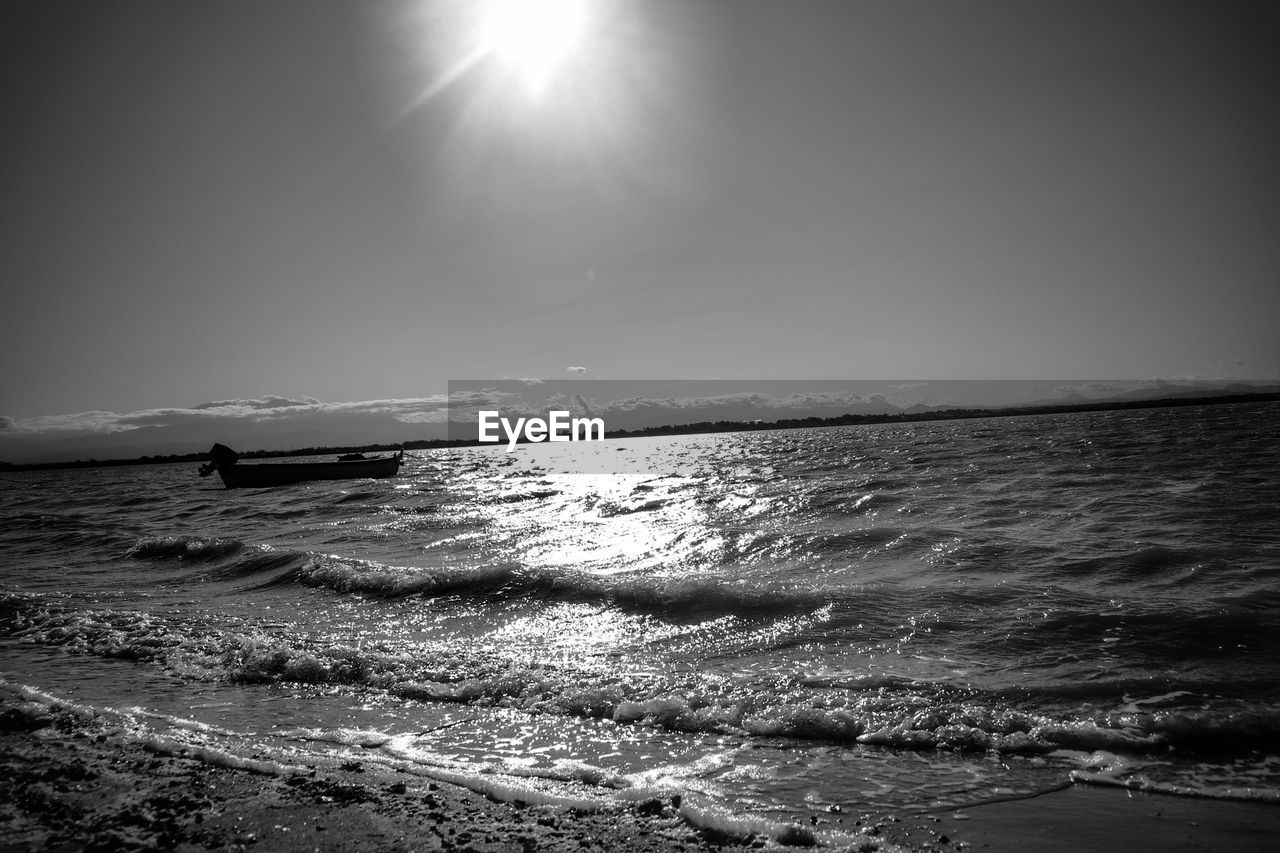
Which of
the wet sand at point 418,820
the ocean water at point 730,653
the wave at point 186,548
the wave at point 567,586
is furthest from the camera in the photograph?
the wave at point 186,548

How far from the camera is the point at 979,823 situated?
4285mm

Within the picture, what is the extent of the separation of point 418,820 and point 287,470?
62.0 metres

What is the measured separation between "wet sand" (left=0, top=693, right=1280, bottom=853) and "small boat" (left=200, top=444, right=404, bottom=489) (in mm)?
57952

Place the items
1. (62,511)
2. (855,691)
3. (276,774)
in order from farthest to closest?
1. (62,511)
2. (855,691)
3. (276,774)

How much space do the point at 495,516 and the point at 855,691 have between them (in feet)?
64.9

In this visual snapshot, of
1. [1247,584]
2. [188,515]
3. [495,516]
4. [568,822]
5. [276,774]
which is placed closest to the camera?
[568,822]

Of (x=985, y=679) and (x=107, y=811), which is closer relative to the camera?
(x=107, y=811)

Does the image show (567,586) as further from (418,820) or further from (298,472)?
(298,472)

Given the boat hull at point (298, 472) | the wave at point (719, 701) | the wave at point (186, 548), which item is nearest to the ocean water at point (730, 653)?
the wave at point (719, 701)

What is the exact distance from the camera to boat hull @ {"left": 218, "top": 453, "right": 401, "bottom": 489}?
57031 millimetres

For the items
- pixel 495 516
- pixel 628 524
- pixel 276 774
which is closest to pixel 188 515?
pixel 495 516

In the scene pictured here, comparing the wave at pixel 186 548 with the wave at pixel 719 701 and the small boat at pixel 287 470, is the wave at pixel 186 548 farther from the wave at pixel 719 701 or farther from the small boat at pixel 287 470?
the small boat at pixel 287 470

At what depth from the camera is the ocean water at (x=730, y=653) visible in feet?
17.3

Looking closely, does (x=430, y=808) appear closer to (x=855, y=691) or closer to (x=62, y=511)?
(x=855, y=691)
